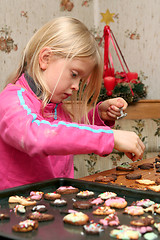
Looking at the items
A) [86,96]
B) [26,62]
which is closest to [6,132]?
[26,62]

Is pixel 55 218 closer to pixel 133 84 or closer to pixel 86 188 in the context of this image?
pixel 86 188

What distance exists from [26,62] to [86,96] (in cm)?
29

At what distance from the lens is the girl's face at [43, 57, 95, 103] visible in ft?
3.77

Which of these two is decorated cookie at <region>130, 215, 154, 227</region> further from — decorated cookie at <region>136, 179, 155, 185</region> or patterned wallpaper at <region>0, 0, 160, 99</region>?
patterned wallpaper at <region>0, 0, 160, 99</region>

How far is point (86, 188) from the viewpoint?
2.75ft

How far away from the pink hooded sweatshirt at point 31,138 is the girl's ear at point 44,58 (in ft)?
0.38

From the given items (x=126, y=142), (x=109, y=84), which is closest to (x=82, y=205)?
(x=126, y=142)

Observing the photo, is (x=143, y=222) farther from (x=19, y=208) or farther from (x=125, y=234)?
(x=19, y=208)

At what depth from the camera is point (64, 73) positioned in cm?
115

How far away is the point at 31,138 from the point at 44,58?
1.42ft

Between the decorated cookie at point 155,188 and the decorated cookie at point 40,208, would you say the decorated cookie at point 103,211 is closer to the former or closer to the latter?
the decorated cookie at point 40,208

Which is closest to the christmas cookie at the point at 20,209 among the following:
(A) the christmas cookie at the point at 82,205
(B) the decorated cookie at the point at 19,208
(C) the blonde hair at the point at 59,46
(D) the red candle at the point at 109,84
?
(B) the decorated cookie at the point at 19,208

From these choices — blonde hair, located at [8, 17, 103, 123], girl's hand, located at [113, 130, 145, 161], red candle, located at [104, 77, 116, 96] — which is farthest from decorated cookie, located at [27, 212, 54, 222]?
red candle, located at [104, 77, 116, 96]

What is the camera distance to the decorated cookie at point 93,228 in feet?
1.79
